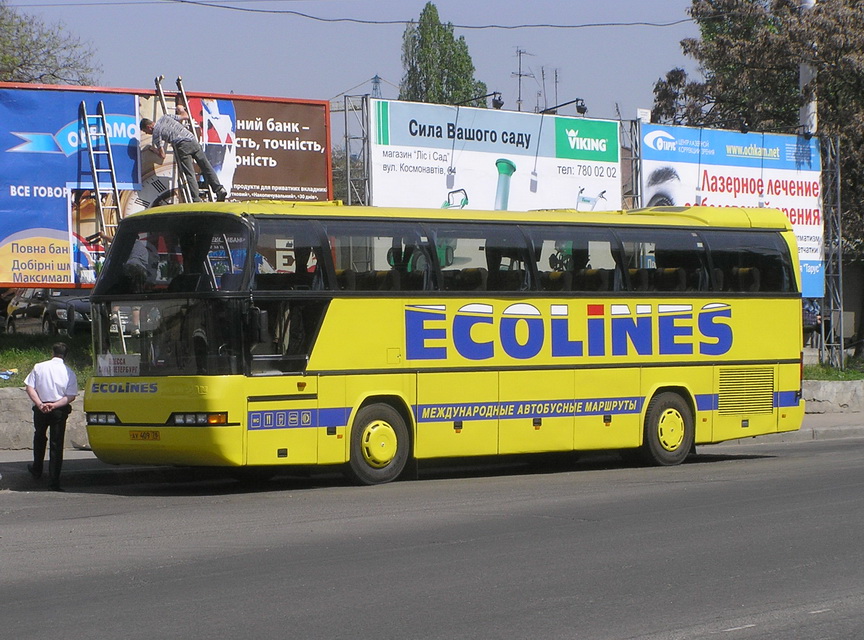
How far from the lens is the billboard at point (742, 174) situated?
27891mm

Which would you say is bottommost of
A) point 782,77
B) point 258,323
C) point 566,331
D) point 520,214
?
point 566,331

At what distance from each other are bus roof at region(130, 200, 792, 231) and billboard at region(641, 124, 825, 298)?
9.45m

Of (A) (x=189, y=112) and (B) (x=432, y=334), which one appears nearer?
(B) (x=432, y=334)

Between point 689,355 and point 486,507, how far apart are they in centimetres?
597

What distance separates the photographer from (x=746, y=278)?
17.8 metres

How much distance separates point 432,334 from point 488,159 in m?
10.7

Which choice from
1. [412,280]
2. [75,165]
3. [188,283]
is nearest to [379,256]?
[412,280]

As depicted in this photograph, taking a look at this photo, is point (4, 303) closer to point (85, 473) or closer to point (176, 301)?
point (85, 473)

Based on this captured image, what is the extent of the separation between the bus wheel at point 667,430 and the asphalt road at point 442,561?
2519mm

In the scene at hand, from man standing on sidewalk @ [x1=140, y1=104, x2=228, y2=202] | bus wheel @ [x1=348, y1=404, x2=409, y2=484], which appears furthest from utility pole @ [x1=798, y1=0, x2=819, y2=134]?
bus wheel @ [x1=348, y1=404, x2=409, y2=484]

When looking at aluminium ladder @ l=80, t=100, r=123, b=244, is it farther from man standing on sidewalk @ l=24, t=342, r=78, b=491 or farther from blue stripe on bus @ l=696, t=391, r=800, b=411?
blue stripe on bus @ l=696, t=391, r=800, b=411

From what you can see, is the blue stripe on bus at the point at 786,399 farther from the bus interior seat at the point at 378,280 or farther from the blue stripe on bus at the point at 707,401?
the bus interior seat at the point at 378,280

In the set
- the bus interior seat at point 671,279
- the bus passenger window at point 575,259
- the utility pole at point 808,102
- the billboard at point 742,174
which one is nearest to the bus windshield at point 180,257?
the bus passenger window at point 575,259

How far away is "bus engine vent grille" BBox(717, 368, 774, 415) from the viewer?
698 inches
